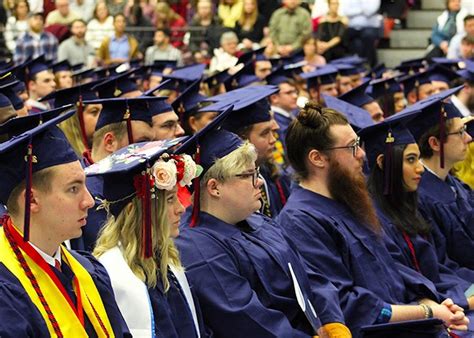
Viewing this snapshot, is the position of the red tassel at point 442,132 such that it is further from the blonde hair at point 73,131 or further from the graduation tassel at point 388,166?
the blonde hair at point 73,131

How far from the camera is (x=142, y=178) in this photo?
4.62 metres

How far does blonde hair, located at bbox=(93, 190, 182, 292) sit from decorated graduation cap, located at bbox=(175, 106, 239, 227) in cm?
59

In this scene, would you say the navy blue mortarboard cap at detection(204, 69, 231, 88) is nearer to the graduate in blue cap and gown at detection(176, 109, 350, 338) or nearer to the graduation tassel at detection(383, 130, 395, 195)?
the graduation tassel at detection(383, 130, 395, 195)

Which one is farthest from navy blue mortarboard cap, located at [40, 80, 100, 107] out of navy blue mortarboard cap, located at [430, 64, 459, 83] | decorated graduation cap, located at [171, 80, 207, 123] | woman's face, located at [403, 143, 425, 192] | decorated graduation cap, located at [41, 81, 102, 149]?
navy blue mortarboard cap, located at [430, 64, 459, 83]

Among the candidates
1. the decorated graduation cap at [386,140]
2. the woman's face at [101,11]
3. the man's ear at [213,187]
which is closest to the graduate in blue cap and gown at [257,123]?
the decorated graduation cap at [386,140]

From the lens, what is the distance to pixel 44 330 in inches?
154

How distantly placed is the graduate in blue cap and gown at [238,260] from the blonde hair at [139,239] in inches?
14.9

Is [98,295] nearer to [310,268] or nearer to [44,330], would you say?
[44,330]

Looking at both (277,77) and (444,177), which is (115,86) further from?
(444,177)

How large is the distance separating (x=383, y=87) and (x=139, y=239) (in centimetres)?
675

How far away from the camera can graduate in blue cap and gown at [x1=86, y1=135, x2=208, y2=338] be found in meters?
4.52

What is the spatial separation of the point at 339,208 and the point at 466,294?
108 cm

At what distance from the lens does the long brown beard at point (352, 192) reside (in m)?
5.96

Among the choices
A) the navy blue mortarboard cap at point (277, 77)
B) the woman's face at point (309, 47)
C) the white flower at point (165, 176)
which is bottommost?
the woman's face at point (309, 47)
